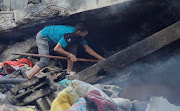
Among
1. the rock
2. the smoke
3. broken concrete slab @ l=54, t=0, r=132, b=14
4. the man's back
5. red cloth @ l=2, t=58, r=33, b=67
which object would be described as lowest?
red cloth @ l=2, t=58, r=33, b=67

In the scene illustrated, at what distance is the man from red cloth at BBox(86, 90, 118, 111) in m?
2.42

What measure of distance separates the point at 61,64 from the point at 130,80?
8.23 feet

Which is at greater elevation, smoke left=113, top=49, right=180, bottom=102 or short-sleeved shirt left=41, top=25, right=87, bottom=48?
short-sleeved shirt left=41, top=25, right=87, bottom=48

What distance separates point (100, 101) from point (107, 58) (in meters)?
1.41

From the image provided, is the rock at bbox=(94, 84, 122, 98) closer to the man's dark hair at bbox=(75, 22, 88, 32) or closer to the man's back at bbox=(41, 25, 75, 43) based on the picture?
the man's dark hair at bbox=(75, 22, 88, 32)

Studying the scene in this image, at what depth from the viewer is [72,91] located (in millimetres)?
2246

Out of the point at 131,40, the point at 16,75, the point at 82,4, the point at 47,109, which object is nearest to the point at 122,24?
the point at 131,40

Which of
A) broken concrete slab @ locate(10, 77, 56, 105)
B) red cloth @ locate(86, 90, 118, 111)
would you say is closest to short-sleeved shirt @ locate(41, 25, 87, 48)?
broken concrete slab @ locate(10, 77, 56, 105)

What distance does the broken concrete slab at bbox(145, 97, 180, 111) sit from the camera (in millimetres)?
2680

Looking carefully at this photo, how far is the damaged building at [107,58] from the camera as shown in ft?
8.98

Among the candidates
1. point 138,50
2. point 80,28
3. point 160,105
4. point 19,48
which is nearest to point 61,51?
point 80,28

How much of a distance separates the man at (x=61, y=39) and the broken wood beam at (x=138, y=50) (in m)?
1.14

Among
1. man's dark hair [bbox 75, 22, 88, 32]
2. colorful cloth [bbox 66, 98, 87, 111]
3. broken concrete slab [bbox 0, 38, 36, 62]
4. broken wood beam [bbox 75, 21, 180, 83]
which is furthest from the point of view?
broken concrete slab [bbox 0, 38, 36, 62]

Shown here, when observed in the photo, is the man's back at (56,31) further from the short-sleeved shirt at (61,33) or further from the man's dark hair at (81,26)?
the man's dark hair at (81,26)
